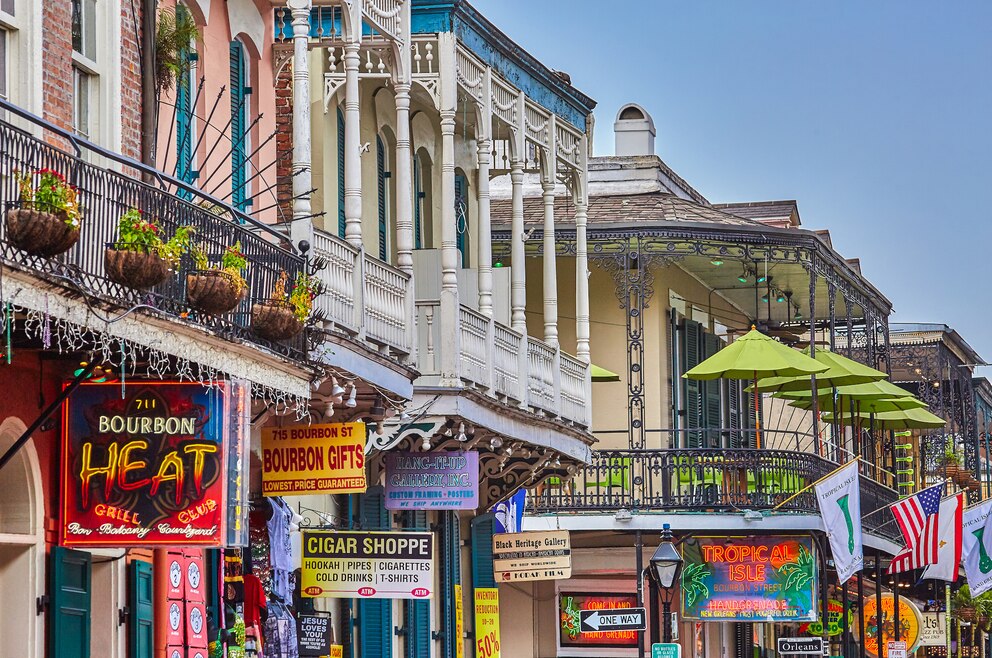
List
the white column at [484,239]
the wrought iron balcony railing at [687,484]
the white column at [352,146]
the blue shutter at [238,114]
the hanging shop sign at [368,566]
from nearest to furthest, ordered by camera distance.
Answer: the white column at [352,146] < the blue shutter at [238,114] < the hanging shop sign at [368,566] < the white column at [484,239] < the wrought iron balcony railing at [687,484]

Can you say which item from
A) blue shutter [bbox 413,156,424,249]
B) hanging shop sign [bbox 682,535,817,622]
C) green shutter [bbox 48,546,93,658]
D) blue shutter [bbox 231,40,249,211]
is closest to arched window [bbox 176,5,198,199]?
blue shutter [bbox 231,40,249,211]

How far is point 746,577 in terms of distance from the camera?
2817 cm

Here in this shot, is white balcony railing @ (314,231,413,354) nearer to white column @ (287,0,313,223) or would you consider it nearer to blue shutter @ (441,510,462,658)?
white column @ (287,0,313,223)

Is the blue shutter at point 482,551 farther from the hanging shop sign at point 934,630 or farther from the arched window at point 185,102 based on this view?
the hanging shop sign at point 934,630

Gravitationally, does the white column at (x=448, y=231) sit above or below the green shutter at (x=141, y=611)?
above

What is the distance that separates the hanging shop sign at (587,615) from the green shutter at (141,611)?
14.0 m

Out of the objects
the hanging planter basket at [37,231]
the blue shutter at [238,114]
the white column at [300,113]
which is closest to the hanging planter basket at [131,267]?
the hanging planter basket at [37,231]

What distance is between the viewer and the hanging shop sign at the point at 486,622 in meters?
23.3

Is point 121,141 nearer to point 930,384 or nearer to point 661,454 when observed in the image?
point 661,454

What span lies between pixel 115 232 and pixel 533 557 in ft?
44.3

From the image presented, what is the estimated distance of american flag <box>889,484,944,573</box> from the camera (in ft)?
106

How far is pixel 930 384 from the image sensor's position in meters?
45.8

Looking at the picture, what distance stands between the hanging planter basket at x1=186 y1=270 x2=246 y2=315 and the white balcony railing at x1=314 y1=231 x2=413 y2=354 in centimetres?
304

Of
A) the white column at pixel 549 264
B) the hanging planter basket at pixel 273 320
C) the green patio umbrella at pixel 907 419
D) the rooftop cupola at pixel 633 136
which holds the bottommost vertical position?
the hanging planter basket at pixel 273 320
